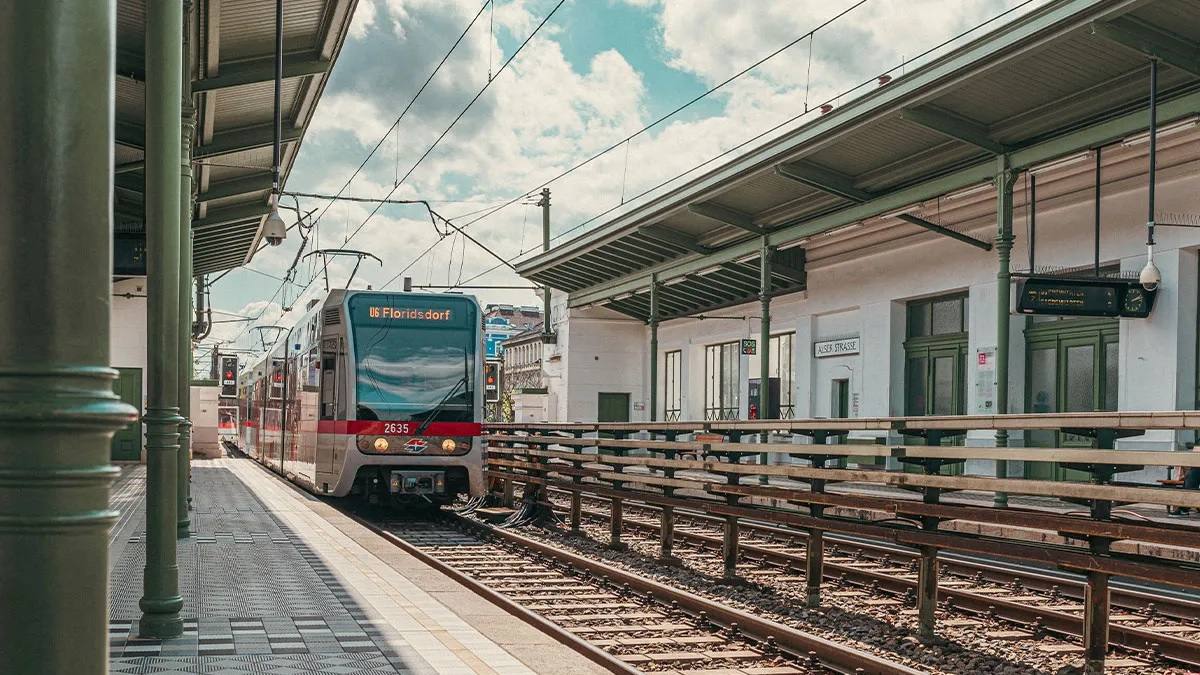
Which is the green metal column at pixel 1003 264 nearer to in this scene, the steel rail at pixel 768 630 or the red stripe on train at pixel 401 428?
the red stripe on train at pixel 401 428

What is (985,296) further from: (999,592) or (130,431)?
(130,431)

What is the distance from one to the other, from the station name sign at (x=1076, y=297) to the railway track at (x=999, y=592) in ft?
15.4

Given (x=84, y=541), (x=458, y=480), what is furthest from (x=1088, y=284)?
(x=84, y=541)

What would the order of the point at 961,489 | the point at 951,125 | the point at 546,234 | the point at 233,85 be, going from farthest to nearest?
the point at 546,234
the point at 951,125
the point at 233,85
the point at 961,489

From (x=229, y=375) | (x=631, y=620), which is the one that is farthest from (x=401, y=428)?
(x=229, y=375)

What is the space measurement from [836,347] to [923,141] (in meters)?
9.08

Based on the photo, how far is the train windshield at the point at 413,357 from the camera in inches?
638

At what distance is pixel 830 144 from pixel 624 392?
21464 mm

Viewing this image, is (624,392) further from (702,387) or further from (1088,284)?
(1088,284)

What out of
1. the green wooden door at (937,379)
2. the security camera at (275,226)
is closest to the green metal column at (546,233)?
the green wooden door at (937,379)

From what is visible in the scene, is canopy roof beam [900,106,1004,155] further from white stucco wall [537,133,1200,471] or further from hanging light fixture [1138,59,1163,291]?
hanging light fixture [1138,59,1163,291]

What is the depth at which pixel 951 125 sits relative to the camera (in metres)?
17.8

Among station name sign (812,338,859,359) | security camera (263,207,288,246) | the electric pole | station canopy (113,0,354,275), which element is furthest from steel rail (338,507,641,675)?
the electric pole

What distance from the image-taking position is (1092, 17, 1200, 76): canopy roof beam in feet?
46.1
